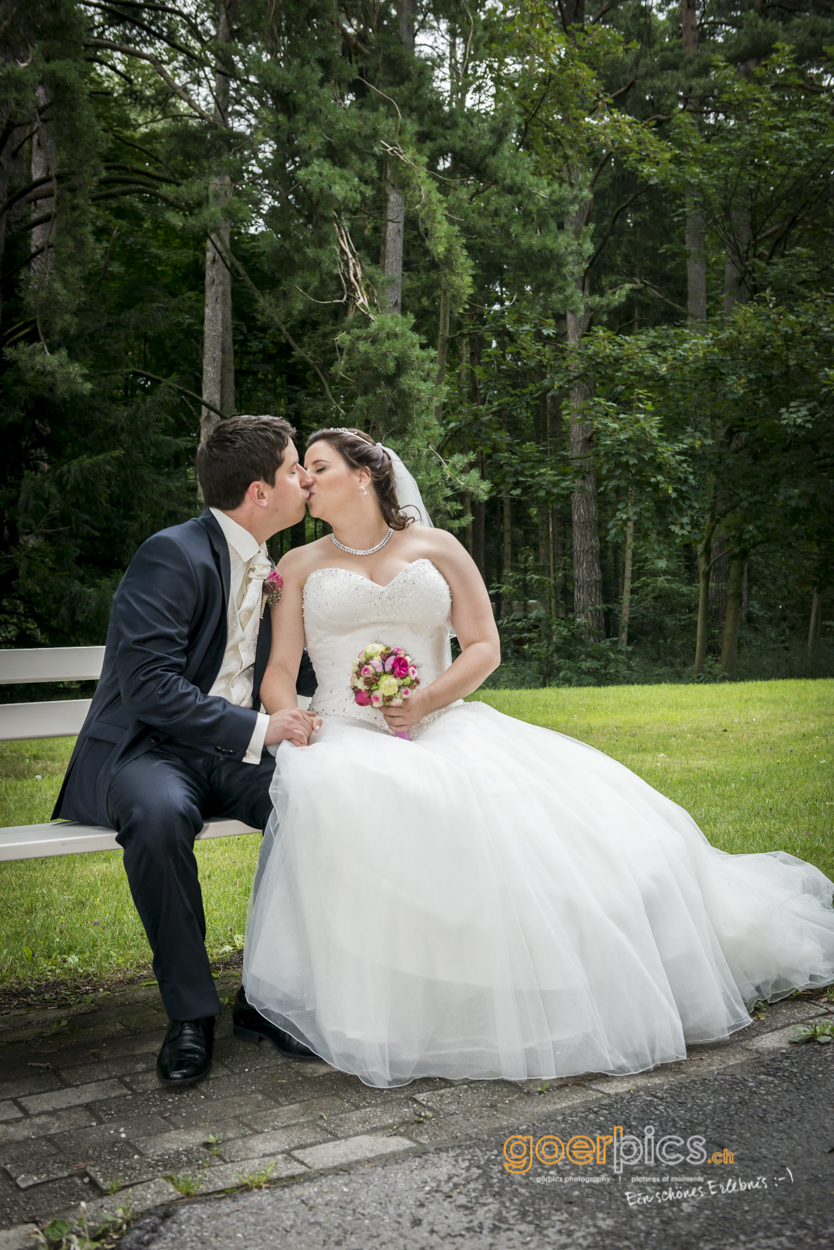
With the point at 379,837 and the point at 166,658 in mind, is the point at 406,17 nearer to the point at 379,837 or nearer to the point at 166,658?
the point at 166,658

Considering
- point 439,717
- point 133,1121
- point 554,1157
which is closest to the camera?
point 554,1157

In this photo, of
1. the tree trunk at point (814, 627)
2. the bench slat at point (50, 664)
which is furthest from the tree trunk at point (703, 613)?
the bench slat at point (50, 664)

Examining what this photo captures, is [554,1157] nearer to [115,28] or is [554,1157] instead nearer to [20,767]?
[20,767]

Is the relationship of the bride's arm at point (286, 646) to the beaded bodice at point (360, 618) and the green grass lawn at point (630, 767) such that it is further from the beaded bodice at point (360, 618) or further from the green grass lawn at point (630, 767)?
the green grass lawn at point (630, 767)

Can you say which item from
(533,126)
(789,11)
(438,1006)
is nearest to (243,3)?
(533,126)

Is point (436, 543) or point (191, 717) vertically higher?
point (436, 543)

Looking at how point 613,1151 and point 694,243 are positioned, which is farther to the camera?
point 694,243

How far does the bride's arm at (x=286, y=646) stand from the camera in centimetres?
Result: 385

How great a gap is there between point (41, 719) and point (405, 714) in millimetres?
1471

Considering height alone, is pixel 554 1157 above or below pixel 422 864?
below

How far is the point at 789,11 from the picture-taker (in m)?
18.6

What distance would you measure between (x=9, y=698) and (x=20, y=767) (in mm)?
3344

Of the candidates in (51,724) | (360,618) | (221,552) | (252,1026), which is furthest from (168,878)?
(51,724)

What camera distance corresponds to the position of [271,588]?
3.88 metres
